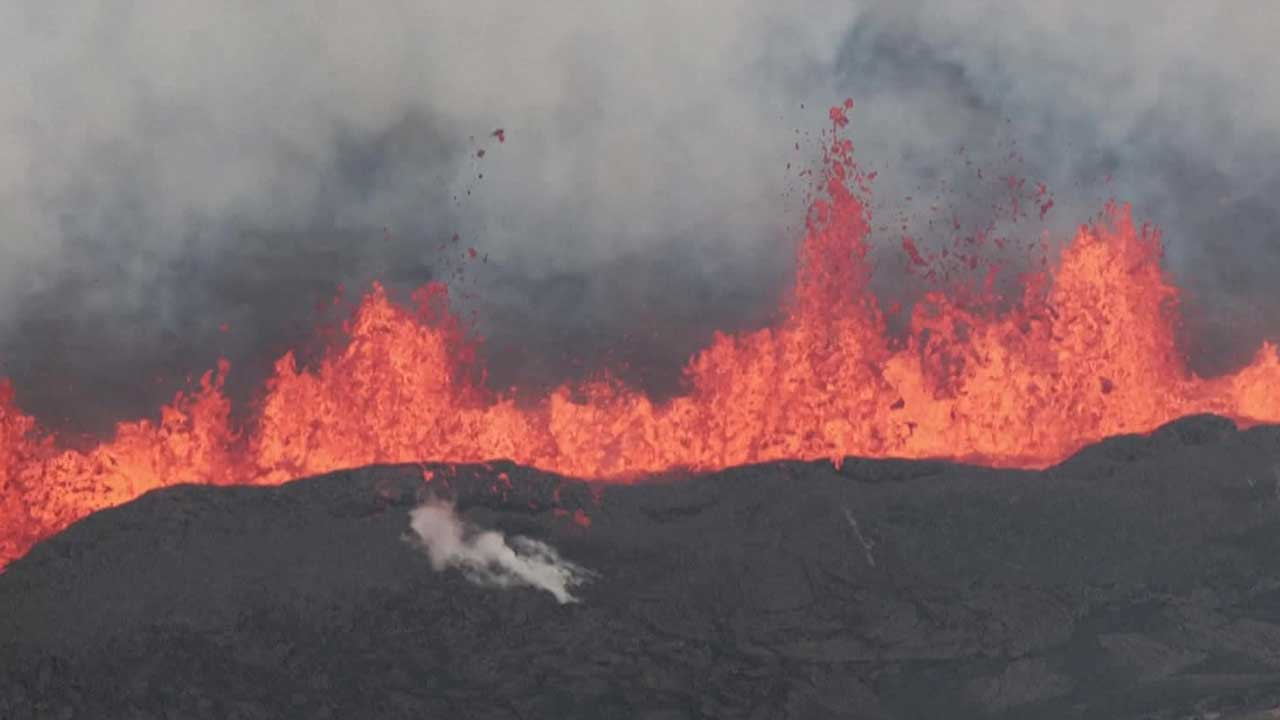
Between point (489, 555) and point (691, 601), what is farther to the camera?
point (489, 555)

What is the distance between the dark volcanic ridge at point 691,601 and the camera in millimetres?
62531

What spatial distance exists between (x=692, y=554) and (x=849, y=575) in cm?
707

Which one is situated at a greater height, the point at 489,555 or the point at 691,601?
the point at 489,555

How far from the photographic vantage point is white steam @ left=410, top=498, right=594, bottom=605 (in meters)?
67.6

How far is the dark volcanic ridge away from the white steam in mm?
556

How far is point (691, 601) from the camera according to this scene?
224 feet

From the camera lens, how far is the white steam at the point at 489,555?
67.6m

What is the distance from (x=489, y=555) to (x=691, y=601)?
8.82 m

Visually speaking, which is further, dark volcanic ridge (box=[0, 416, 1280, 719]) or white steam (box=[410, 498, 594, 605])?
white steam (box=[410, 498, 594, 605])

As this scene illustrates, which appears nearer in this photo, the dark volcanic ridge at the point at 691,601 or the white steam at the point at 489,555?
the dark volcanic ridge at the point at 691,601

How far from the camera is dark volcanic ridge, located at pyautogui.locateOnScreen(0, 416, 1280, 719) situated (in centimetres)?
6253

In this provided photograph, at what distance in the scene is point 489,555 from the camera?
68375mm

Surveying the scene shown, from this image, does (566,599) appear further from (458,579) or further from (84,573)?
(84,573)

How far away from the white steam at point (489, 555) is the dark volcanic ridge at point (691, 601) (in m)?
0.56
